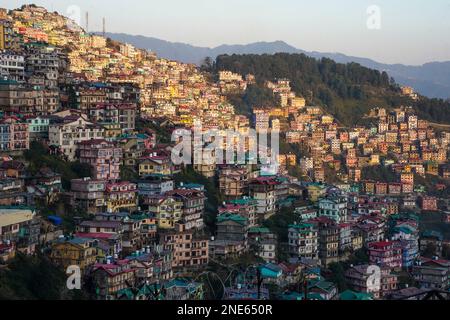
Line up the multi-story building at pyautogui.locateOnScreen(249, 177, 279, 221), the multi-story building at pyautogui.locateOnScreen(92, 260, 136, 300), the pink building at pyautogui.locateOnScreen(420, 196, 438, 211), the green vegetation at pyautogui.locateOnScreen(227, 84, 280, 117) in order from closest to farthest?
the multi-story building at pyautogui.locateOnScreen(92, 260, 136, 300), the multi-story building at pyautogui.locateOnScreen(249, 177, 279, 221), the pink building at pyautogui.locateOnScreen(420, 196, 438, 211), the green vegetation at pyautogui.locateOnScreen(227, 84, 280, 117)

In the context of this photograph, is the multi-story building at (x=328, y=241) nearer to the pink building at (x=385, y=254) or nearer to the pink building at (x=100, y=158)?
the pink building at (x=385, y=254)

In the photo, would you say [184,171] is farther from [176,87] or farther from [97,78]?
[176,87]

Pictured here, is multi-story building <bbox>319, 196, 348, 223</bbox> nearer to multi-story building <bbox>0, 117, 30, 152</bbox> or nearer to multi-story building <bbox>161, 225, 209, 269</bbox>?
multi-story building <bbox>161, 225, 209, 269</bbox>

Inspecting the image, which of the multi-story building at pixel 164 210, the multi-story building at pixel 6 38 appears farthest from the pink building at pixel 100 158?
the multi-story building at pixel 6 38

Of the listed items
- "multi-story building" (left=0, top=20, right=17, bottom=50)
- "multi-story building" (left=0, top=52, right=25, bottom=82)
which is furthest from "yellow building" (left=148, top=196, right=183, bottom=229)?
"multi-story building" (left=0, top=20, right=17, bottom=50)

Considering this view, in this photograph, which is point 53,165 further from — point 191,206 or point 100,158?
point 191,206

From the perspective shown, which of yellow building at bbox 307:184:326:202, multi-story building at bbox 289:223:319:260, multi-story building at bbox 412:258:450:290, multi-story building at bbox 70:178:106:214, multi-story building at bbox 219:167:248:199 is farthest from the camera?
yellow building at bbox 307:184:326:202
